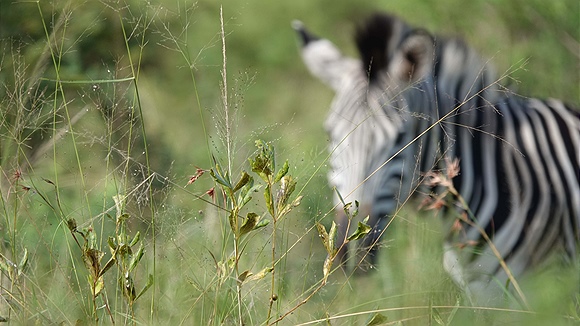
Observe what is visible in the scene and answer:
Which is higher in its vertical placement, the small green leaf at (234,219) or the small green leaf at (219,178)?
the small green leaf at (219,178)

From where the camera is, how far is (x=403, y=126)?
13.2 feet

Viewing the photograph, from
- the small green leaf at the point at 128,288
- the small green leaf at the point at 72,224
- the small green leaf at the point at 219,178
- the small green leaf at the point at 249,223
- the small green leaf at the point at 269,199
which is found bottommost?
the small green leaf at the point at 128,288

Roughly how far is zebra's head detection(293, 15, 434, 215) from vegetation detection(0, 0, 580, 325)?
203 millimetres

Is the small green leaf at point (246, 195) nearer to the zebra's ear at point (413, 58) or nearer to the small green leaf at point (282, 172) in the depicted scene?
the small green leaf at point (282, 172)

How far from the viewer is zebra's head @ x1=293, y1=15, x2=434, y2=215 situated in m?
3.91

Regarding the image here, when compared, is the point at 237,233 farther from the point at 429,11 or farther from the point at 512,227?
the point at 429,11

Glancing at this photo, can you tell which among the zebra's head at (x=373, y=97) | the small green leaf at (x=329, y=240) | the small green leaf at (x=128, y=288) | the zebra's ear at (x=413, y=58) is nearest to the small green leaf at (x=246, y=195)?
the small green leaf at (x=329, y=240)

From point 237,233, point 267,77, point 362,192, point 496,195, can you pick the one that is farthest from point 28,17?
point 267,77

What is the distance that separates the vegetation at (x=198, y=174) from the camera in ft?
5.56

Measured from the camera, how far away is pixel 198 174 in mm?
1601

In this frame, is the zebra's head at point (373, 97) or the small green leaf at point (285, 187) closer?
the small green leaf at point (285, 187)

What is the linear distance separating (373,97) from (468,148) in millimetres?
499

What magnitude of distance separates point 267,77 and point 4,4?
724cm

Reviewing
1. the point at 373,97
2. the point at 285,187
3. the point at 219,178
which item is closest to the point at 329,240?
the point at 285,187
